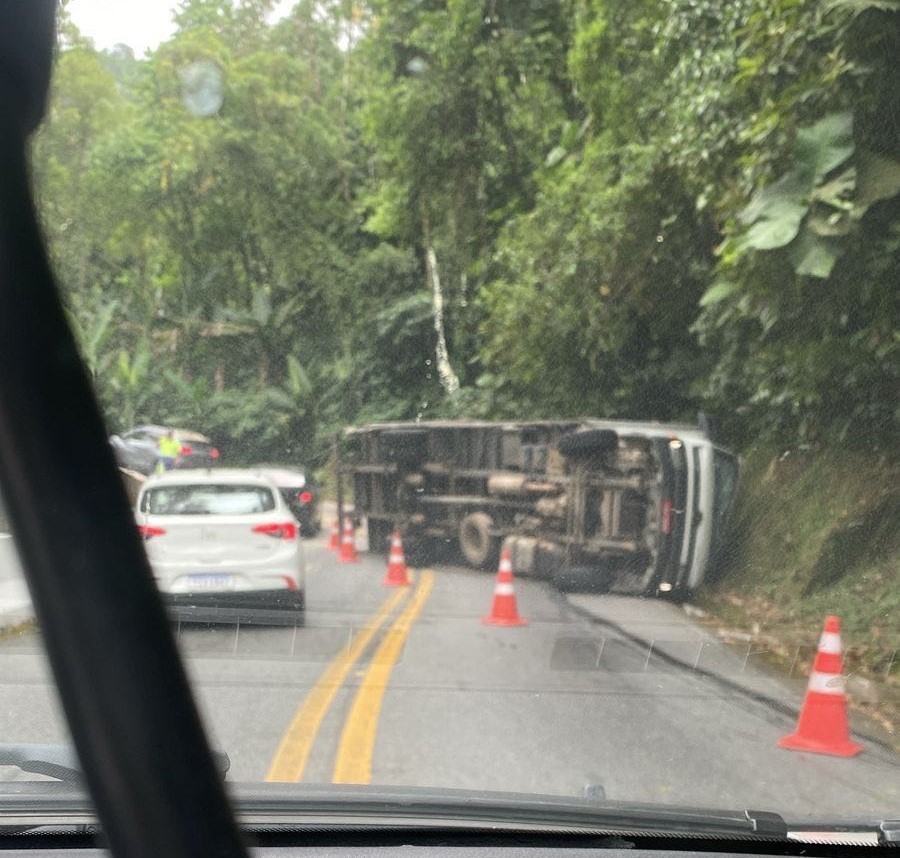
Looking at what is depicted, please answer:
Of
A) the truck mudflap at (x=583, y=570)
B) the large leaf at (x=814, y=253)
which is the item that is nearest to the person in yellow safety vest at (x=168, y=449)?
the truck mudflap at (x=583, y=570)

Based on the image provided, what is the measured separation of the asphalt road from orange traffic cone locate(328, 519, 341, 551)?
3322 millimetres

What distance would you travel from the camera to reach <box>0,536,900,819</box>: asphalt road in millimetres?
5344

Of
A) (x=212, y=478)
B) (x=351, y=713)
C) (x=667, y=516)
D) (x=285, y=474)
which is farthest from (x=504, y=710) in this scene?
(x=285, y=474)

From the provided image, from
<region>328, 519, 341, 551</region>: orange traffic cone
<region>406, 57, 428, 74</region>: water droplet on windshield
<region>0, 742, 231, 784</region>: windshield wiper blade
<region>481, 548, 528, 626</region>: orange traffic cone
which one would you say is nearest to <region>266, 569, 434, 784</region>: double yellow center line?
<region>481, 548, 528, 626</region>: orange traffic cone

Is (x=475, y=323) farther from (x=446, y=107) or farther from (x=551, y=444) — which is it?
(x=551, y=444)

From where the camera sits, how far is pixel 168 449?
467 inches

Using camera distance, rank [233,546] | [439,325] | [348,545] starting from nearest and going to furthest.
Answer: [233,546] → [348,545] → [439,325]

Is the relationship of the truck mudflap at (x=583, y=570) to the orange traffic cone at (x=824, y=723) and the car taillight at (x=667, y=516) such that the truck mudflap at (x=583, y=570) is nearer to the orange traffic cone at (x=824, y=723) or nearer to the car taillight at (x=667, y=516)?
the car taillight at (x=667, y=516)

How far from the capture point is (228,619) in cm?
824

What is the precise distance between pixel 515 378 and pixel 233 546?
6908mm

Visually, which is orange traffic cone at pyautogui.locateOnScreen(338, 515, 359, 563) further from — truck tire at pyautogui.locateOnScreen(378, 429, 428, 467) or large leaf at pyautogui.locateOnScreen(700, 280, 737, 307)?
large leaf at pyautogui.locateOnScreen(700, 280, 737, 307)

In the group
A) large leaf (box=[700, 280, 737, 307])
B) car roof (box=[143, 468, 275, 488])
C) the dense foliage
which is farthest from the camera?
the dense foliage

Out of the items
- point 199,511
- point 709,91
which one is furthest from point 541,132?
point 199,511

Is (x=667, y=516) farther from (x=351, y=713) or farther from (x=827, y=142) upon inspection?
(x=351, y=713)
